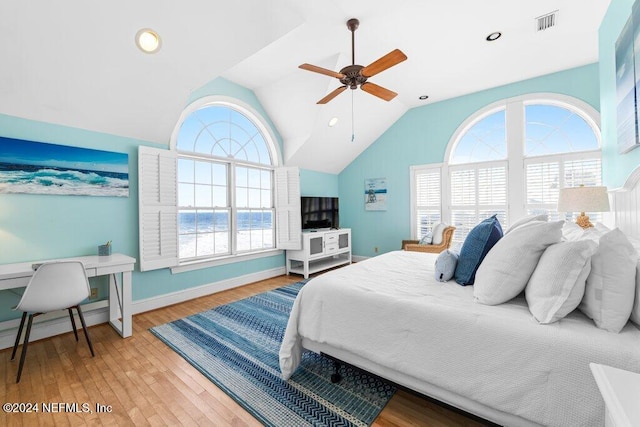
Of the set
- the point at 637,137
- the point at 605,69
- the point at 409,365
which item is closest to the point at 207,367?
the point at 409,365

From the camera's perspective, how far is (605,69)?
8.01ft

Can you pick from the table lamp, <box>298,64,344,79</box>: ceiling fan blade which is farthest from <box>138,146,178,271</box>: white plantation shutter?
the table lamp

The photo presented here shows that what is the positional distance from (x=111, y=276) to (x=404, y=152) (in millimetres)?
4971

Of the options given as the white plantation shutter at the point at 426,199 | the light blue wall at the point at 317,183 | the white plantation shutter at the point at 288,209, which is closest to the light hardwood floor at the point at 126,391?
the white plantation shutter at the point at 288,209

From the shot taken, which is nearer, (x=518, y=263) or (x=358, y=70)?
(x=518, y=263)

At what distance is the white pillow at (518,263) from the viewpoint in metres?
1.36

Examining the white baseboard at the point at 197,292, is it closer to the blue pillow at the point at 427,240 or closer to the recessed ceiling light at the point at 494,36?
the blue pillow at the point at 427,240

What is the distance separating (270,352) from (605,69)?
3.94 meters

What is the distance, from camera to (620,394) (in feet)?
2.08

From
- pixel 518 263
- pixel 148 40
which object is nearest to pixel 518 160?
pixel 518 263

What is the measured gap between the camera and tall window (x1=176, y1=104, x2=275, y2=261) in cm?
361

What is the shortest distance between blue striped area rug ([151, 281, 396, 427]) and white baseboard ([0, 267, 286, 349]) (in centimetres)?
61

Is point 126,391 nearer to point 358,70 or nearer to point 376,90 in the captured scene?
point 358,70

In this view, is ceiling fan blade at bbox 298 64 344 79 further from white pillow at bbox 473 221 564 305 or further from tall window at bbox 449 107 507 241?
tall window at bbox 449 107 507 241
